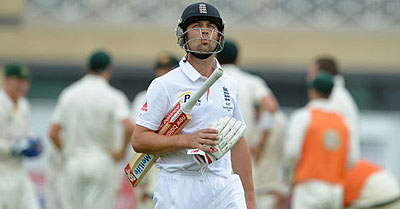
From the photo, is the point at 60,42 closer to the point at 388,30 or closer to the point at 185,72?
the point at 388,30

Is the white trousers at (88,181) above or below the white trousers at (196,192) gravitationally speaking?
below

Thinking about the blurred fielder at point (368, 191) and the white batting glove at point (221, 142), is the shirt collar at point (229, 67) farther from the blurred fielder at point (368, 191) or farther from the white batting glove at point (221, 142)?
the white batting glove at point (221, 142)

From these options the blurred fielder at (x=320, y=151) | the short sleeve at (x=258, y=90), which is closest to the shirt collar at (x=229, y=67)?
the short sleeve at (x=258, y=90)

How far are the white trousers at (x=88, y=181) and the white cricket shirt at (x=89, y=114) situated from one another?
0.46 ft

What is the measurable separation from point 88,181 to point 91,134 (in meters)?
0.62

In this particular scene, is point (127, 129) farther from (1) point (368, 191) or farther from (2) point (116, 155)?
(1) point (368, 191)

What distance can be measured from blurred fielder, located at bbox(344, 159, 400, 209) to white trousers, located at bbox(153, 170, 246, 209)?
504cm

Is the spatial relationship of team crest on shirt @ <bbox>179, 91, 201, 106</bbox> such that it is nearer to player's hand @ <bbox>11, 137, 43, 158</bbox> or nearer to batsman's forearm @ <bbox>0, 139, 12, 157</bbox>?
player's hand @ <bbox>11, 137, 43, 158</bbox>

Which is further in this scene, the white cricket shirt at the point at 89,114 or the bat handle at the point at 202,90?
the white cricket shirt at the point at 89,114

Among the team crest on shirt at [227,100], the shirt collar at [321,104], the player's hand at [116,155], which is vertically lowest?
the player's hand at [116,155]

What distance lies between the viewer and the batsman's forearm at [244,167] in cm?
651

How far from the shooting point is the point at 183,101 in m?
6.15

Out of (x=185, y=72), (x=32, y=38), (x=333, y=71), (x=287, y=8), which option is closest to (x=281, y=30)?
(x=287, y=8)

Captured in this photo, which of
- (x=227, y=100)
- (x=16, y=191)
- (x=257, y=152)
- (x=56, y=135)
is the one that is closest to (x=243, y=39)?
(x=257, y=152)
